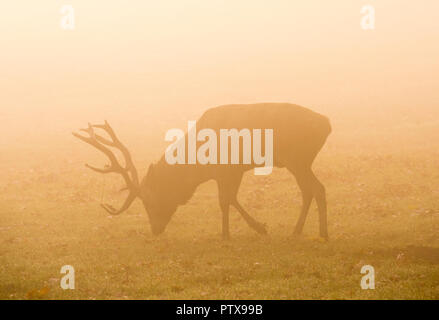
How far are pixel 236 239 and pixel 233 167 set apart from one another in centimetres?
171

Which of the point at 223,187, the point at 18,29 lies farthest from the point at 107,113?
the point at 18,29

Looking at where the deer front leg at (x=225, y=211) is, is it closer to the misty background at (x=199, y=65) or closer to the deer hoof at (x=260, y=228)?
the deer hoof at (x=260, y=228)

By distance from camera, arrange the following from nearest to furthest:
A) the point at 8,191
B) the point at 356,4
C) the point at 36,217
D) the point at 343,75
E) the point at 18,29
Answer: the point at 36,217 → the point at 8,191 → the point at 343,75 → the point at 18,29 → the point at 356,4

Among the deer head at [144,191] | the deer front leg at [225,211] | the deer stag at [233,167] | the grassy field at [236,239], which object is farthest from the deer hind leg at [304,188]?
the deer head at [144,191]

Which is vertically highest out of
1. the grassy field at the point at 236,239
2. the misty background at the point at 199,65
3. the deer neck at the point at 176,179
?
the misty background at the point at 199,65

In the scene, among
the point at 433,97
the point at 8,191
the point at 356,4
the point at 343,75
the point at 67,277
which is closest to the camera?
the point at 67,277

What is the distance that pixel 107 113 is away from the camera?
4306cm

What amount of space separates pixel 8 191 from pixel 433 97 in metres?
32.7

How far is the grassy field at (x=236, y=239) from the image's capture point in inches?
403

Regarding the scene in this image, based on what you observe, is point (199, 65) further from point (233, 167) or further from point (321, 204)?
point (321, 204)

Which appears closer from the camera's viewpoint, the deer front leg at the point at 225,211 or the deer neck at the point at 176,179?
the deer front leg at the point at 225,211

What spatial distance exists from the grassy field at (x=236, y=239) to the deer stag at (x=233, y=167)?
799 millimetres

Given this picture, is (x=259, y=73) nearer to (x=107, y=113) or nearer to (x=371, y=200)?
(x=107, y=113)

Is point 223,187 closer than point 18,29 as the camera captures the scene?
Yes
